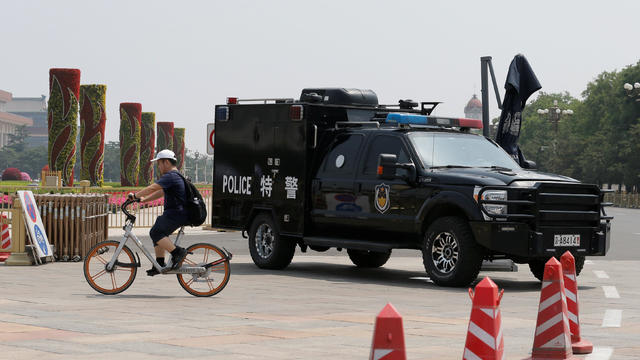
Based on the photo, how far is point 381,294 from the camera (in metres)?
12.8

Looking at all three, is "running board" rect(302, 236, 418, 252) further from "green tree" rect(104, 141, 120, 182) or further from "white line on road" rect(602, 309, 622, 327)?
"green tree" rect(104, 141, 120, 182)

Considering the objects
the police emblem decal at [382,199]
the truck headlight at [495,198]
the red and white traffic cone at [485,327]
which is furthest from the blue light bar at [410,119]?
the red and white traffic cone at [485,327]

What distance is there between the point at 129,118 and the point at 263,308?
2542 inches

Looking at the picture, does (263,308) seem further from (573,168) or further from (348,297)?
(573,168)

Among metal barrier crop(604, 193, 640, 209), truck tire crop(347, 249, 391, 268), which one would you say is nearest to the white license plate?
truck tire crop(347, 249, 391, 268)

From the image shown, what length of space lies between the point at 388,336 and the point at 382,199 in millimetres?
9746

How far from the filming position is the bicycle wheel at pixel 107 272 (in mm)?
12047

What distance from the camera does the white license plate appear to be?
13492 millimetres

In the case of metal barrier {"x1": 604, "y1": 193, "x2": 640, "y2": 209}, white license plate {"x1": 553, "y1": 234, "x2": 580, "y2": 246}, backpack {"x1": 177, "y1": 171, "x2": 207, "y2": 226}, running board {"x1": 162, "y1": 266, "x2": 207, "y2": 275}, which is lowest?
metal barrier {"x1": 604, "y1": 193, "x2": 640, "y2": 209}

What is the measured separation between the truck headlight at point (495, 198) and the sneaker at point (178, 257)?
3.72m

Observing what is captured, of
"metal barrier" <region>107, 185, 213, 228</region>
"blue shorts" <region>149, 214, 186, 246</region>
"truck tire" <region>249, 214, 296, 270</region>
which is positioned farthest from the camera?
"metal barrier" <region>107, 185, 213, 228</region>

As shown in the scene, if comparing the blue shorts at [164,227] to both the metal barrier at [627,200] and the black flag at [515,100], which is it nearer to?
the black flag at [515,100]

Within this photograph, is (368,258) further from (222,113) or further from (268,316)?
(268,316)

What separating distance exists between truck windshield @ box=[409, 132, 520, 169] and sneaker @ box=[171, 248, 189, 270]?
374cm
